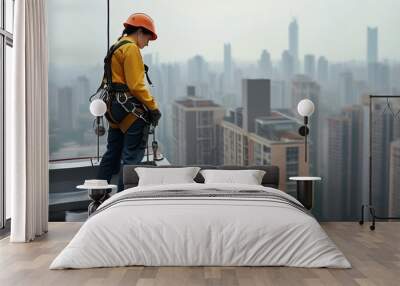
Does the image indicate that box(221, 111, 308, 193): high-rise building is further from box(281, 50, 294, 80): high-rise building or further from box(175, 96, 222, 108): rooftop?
box(281, 50, 294, 80): high-rise building

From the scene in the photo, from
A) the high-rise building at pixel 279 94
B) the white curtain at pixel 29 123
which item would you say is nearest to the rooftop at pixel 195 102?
the high-rise building at pixel 279 94

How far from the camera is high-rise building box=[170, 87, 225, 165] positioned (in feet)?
24.9

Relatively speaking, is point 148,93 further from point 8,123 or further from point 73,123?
point 8,123

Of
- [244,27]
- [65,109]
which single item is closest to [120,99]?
[65,109]

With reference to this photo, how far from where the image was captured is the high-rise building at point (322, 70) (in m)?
7.58

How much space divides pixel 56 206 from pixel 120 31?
2114 mm

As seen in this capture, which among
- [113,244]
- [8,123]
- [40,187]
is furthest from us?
[8,123]

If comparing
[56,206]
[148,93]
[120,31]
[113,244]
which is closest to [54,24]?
[120,31]

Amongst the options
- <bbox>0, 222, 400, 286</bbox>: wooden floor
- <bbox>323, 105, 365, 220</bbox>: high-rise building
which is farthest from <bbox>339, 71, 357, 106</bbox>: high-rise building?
<bbox>0, 222, 400, 286</bbox>: wooden floor

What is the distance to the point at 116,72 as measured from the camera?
7.34 metres

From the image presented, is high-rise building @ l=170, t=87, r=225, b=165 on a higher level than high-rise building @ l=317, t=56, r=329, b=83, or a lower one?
lower

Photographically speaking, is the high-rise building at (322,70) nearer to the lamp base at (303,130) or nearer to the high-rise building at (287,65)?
the high-rise building at (287,65)

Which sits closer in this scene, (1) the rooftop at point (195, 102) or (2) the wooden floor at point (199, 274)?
(2) the wooden floor at point (199, 274)

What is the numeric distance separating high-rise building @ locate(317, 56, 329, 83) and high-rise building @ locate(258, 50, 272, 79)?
560mm
